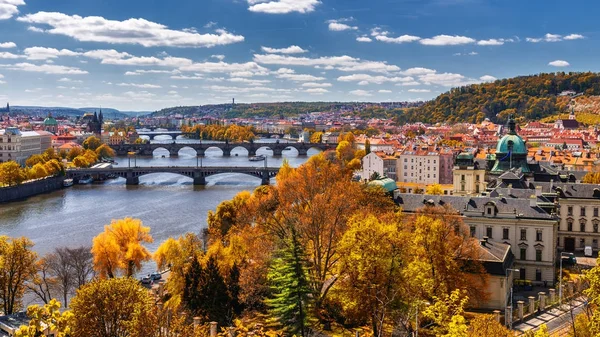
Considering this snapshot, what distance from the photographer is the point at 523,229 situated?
103 ft

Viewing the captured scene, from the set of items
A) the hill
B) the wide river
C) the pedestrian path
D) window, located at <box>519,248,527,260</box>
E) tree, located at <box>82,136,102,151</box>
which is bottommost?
the wide river

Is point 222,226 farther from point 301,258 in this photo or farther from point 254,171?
→ point 254,171

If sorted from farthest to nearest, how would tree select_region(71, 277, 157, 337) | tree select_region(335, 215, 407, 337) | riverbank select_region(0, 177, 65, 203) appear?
riverbank select_region(0, 177, 65, 203)
tree select_region(335, 215, 407, 337)
tree select_region(71, 277, 157, 337)

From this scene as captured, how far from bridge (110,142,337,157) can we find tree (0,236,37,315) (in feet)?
307

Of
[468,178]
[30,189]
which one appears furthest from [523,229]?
[30,189]

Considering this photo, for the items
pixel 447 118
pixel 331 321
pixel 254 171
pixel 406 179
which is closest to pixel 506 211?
pixel 331 321

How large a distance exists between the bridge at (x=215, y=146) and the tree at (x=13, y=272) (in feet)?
307

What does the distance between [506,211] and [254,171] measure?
161 feet

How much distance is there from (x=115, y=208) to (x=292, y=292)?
130 feet

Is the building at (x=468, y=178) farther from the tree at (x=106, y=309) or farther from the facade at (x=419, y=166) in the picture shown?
the tree at (x=106, y=309)

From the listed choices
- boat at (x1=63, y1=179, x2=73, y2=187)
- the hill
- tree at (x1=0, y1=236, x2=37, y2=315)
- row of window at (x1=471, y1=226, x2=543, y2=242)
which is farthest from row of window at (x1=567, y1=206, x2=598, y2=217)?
the hill

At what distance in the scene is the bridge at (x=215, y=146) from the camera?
394 ft

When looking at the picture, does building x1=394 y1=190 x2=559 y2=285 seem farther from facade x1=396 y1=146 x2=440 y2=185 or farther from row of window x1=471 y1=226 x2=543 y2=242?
facade x1=396 y1=146 x2=440 y2=185

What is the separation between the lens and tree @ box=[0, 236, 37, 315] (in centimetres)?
2517
